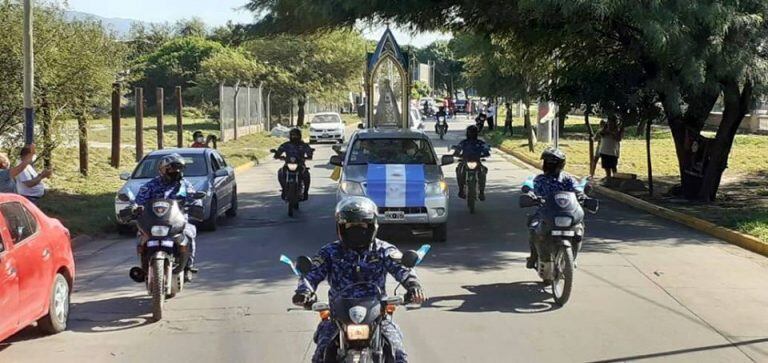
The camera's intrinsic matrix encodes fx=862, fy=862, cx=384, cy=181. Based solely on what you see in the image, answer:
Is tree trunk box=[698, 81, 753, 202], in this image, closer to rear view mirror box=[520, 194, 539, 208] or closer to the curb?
the curb

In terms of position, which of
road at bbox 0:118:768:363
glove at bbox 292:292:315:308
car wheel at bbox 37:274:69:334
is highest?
glove at bbox 292:292:315:308

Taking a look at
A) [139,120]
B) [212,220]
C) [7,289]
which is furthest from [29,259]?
[139,120]

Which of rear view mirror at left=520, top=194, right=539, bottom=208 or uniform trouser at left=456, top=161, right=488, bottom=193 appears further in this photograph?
uniform trouser at left=456, top=161, right=488, bottom=193

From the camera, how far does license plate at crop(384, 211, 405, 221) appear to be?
12.2 m

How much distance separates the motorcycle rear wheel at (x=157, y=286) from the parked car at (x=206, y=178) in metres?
5.29

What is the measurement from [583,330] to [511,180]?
15497mm

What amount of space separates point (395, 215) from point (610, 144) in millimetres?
10220

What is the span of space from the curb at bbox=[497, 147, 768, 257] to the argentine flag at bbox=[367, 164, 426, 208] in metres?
4.67

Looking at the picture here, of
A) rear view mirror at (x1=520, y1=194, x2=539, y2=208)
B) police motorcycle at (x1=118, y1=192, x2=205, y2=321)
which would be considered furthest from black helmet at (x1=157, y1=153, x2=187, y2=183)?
rear view mirror at (x1=520, y1=194, x2=539, y2=208)

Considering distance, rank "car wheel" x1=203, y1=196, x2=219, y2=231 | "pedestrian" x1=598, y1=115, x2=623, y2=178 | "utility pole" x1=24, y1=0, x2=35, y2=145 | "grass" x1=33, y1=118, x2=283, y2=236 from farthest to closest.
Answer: "pedestrian" x1=598, y1=115, x2=623, y2=178
"grass" x1=33, y1=118, x2=283, y2=236
"car wheel" x1=203, y1=196, x2=219, y2=231
"utility pole" x1=24, y1=0, x2=35, y2=145

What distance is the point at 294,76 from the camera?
52.2m

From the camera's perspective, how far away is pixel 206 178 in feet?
47.0

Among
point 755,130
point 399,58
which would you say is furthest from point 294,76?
point 399,58

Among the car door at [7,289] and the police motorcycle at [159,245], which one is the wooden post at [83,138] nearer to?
the police motorcycle at [159,245]
